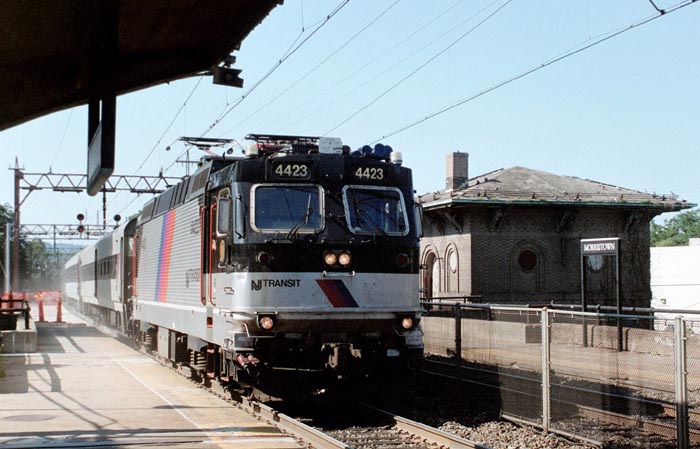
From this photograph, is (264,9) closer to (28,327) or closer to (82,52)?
(82,52)

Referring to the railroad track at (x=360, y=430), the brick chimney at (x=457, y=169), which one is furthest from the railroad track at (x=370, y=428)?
the brick chimney at (x=457, y=169)

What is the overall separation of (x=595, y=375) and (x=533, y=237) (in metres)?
20.1

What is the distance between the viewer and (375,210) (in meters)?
12.1

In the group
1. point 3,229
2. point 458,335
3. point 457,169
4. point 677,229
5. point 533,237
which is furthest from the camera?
point 677,229

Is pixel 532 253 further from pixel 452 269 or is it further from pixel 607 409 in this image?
pixel 607 409

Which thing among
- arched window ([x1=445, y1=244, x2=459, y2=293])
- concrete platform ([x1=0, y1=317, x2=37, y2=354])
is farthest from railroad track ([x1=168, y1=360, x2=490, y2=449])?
arched window ([x1=445, y1=244, x2=459, y2=293])

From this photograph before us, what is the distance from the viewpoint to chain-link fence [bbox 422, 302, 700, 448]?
975cm

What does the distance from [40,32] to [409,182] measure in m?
6.17

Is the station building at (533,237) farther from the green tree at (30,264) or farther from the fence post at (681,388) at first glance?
the green tree at (30,264)

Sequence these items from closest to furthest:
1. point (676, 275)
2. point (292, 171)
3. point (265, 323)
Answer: point (265, 323) → point (292, 171) → point (676, 275)

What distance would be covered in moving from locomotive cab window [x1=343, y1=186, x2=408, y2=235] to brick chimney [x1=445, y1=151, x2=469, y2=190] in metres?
21.6

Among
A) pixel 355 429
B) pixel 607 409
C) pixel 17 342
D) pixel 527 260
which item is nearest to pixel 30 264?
pixel 527 260

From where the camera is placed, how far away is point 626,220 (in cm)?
3225

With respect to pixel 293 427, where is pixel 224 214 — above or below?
above
